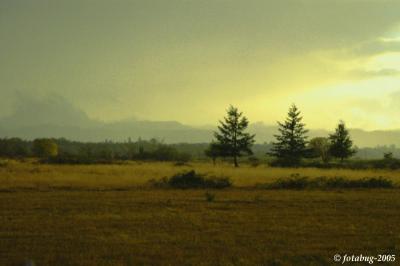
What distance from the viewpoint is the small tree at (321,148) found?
3188 inches

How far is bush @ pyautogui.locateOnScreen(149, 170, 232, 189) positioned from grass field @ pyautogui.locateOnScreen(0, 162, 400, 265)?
19.7 feet

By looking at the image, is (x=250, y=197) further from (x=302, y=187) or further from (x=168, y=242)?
(x=168, y=242)

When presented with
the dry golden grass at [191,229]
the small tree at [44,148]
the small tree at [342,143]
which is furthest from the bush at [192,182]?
the small tree at [44,148]

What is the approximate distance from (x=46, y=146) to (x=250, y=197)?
89936 millimetres

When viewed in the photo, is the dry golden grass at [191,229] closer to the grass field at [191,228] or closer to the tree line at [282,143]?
the grass field at [191,228]

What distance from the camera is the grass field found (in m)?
12.9

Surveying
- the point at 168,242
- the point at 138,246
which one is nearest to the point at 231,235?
the point at 168,242

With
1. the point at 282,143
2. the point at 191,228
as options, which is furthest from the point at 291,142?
the point at 191,228

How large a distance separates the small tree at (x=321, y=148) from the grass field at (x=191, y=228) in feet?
176

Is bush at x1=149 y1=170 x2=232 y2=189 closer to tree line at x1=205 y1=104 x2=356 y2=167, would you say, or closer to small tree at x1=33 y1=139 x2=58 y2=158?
tree line at x1=205 y1=104 x2=356 y2=167

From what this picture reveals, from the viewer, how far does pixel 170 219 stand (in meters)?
18.8

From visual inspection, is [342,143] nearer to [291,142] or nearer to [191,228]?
[291,142]

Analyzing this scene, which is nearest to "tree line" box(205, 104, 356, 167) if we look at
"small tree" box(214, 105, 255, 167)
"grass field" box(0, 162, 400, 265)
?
"small tree" box(214, 105, 255, 167)

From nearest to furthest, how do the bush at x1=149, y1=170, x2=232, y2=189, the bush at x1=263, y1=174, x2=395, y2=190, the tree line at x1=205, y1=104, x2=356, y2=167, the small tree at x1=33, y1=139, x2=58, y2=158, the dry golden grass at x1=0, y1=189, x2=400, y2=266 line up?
1. the dry golden grass at x1=0, y1=189, x2=400, y2=266
2. the bush at x1=149, y1=170, x2=232, y2=189
3. the bush at x1=263, y1=174, x2=395, y2=190
4. the tree line at x1=205, y1=104, x2=356, y2=167
5. the small tree at x1=33, y1=139, x2=58, y2=158
